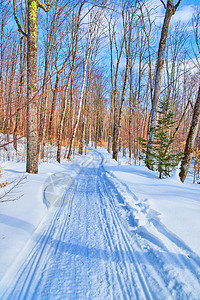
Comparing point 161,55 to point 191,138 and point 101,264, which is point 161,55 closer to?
point 191,138

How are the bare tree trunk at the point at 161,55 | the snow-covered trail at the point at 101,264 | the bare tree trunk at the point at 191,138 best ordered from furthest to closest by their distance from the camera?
the bare tree trunk at the point at 161,55 → the bare tree trunk at the point at 191,138 → the snow-covered trail at the point at 101,264

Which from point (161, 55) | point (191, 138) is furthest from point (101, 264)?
point (161, 55)

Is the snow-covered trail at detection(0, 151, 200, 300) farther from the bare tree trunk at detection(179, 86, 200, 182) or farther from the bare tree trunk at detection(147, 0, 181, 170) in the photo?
the bare tree trunk at detection(147, 0, 181, 170)

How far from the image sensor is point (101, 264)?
6.38ft

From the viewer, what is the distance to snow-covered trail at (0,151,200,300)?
5.18 ft

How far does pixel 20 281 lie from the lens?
67.0 inches

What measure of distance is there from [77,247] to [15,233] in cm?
101

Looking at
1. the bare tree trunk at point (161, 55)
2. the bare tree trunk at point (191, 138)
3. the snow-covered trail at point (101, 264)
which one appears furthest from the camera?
the bare tree trunk at point (161, 55)

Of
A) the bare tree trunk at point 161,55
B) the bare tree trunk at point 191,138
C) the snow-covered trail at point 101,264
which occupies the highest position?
the bare tree trunk at point 161,55

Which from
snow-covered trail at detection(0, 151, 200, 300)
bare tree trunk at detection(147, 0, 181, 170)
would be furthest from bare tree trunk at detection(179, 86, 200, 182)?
snow-covered trail at detection(0, 151, 200, 300)

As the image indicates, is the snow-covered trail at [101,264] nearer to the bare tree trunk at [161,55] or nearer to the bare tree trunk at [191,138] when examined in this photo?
the bare tree trunk at [191,138]

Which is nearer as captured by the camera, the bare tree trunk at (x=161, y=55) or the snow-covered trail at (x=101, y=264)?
the snow-covered trail at (x=101, y=264)

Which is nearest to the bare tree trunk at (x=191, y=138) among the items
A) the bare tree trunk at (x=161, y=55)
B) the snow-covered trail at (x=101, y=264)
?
the bare tree trunk at (x=161, y=55)

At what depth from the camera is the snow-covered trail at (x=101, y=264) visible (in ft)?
5.18
